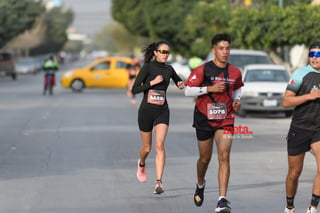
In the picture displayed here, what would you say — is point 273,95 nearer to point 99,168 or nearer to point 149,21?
point 99,168

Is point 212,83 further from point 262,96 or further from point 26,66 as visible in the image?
point 26,66

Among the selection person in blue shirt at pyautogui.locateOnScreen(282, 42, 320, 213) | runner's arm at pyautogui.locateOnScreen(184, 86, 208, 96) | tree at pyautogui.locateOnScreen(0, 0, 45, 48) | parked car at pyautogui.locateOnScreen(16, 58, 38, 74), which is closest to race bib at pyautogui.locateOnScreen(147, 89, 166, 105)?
runner's arm at pyautogui.locateOnScreen(184, 86, 208, 96)

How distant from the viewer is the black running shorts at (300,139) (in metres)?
8.47

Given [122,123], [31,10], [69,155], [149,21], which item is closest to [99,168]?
[69,155]

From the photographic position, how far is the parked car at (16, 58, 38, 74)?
259ft

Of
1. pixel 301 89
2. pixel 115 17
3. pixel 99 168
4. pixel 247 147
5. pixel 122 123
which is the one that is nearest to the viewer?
pixel 301 89

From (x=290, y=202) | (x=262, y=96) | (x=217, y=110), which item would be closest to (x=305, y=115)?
(x=290, y=202)

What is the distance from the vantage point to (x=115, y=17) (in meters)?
91.7

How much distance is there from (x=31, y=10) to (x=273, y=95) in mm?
61372

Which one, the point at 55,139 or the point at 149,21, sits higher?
the point at 55,139

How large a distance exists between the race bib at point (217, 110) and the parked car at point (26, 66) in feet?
232

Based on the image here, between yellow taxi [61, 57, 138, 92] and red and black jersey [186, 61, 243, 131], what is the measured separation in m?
31.4

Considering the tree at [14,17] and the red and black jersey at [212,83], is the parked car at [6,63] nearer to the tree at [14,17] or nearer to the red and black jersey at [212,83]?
the tree at [14,17]

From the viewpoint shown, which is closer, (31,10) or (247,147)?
(247,147)
